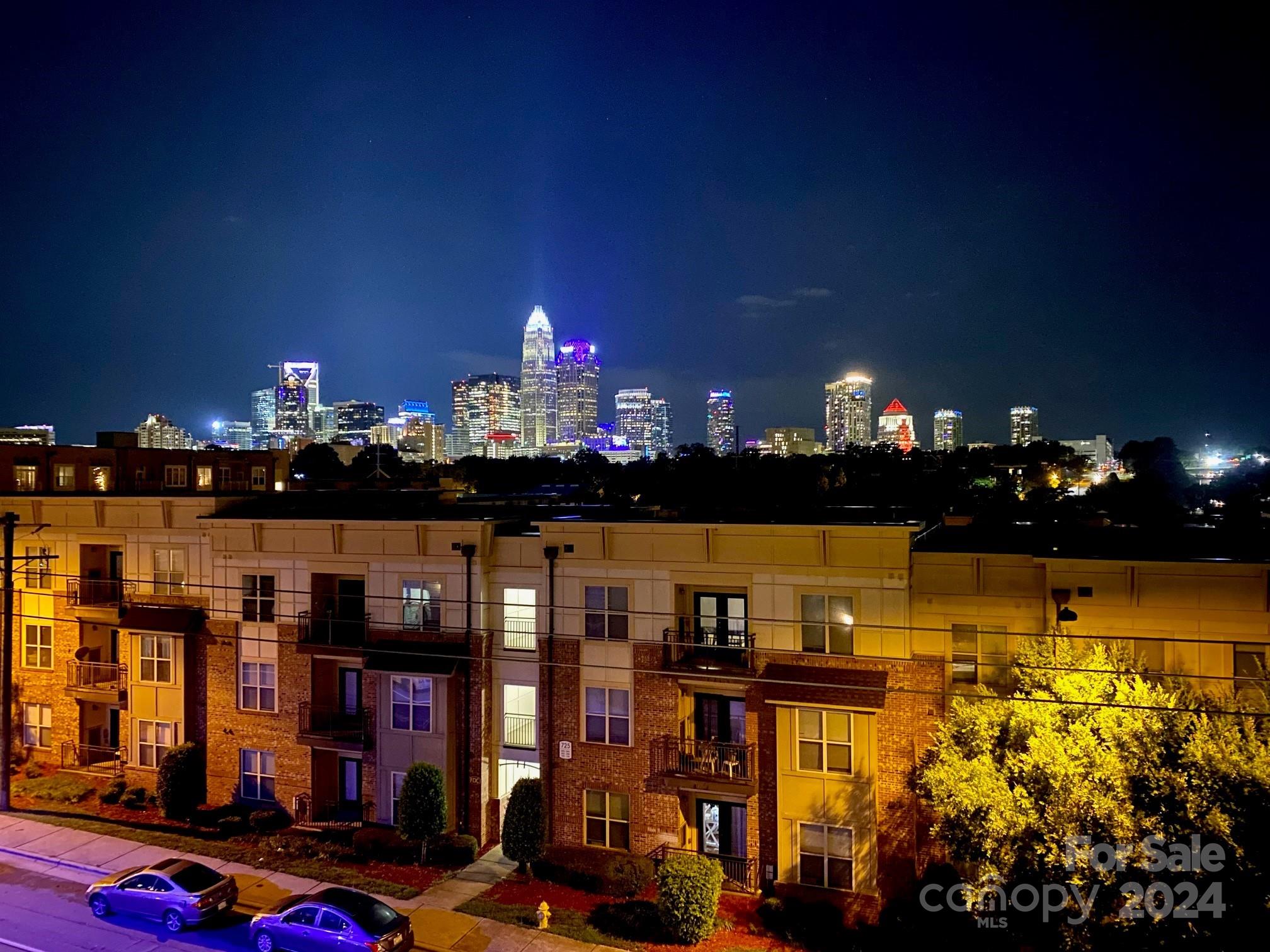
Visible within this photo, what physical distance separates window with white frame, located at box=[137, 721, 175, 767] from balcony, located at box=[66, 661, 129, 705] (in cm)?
156

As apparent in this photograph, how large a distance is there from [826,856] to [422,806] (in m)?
10.9

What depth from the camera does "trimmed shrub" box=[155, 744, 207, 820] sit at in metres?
25.8

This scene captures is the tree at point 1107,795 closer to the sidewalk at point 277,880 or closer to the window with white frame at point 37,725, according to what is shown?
the sidewalk at point 277,880

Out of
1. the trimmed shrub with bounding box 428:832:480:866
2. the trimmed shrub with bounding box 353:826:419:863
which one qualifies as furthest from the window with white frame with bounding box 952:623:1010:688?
the trimmed shrub with bounding box 353:826:419:863

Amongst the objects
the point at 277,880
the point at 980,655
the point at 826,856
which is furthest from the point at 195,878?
the point at 980,655

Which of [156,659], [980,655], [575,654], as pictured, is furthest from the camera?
[156,659]

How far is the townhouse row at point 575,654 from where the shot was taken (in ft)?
64.0

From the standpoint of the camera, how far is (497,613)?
24.1m

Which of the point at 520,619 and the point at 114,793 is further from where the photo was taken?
the point at 114,793

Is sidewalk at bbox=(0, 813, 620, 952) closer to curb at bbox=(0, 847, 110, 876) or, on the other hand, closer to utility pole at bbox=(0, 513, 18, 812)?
curb at bbox=(0, 847, 110, 876)

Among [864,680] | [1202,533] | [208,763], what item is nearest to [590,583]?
[864,680]

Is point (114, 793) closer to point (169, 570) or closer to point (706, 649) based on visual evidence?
point (169, 570)

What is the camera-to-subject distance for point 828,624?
20.7 m

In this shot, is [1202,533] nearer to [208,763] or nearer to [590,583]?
[590,583]
